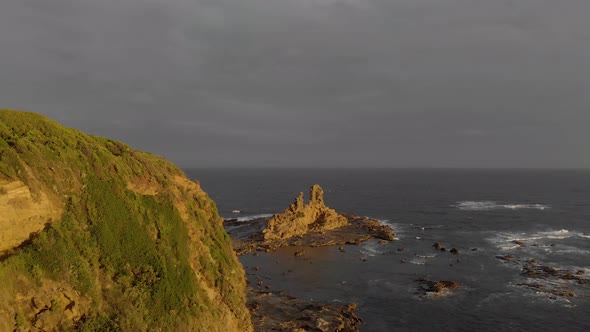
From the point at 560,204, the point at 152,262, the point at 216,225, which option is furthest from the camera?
the point at 560,204

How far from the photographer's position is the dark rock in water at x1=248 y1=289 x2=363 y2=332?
4697cm

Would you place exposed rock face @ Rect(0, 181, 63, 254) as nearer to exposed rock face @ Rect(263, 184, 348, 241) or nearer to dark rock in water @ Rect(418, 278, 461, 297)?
dark rock in water @ Rect(418, 278, 461, 297)

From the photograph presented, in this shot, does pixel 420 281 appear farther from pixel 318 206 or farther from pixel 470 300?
pixel 318 206

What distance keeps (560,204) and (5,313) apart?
191 metres

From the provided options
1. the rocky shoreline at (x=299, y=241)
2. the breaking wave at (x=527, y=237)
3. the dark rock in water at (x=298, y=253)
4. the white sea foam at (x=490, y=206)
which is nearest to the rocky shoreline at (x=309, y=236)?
the rocky shoreline at (x=299, y=241)

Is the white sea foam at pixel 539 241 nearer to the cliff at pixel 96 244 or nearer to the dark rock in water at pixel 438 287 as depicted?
the dark rock in water at pixel 438 287

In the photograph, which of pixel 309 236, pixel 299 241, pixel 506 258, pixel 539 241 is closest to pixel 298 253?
pixel 299 241

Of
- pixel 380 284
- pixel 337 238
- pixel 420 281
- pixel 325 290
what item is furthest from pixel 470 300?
pixel 337 238

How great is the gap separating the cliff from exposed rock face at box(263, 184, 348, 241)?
206 ft

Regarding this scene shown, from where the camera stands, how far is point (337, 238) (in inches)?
3846

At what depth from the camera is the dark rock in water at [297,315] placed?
1849 inches

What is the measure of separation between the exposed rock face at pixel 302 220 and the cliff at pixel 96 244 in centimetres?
6286

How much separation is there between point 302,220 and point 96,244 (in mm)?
79541

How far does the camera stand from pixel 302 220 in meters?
103
